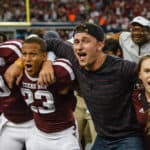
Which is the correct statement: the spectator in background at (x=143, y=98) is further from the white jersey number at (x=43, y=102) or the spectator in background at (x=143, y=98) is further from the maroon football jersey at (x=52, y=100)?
the white jersey number at (x=43, y=102)

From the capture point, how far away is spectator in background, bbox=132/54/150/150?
136 inches

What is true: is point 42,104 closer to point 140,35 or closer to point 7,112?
point 7,112

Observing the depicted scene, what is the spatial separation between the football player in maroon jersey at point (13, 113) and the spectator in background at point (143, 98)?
120cm

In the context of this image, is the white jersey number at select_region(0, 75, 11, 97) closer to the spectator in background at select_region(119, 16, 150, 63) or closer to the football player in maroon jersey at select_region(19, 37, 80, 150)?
the football player in maroon jersey at select_region(19, 37, 80, 150)

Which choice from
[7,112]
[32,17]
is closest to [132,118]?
[7,112]

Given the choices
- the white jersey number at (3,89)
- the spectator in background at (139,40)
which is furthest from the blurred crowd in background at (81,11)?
the white jersey number at (3,89)

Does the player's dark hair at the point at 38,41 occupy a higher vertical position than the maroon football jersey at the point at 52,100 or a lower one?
higher

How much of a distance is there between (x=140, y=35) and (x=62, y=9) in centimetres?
1564

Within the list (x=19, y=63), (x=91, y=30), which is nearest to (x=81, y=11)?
(x=19, y=63)

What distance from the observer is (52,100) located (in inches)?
159

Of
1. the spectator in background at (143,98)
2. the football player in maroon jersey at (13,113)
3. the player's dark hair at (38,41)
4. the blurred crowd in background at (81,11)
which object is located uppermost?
the player's dark hair at (38,41)

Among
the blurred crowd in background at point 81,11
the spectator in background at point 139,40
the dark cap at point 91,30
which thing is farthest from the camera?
the blurred crowd in background at point 81,11

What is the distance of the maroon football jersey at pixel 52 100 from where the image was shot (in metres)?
3.96

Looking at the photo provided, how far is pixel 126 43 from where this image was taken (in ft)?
18.2
